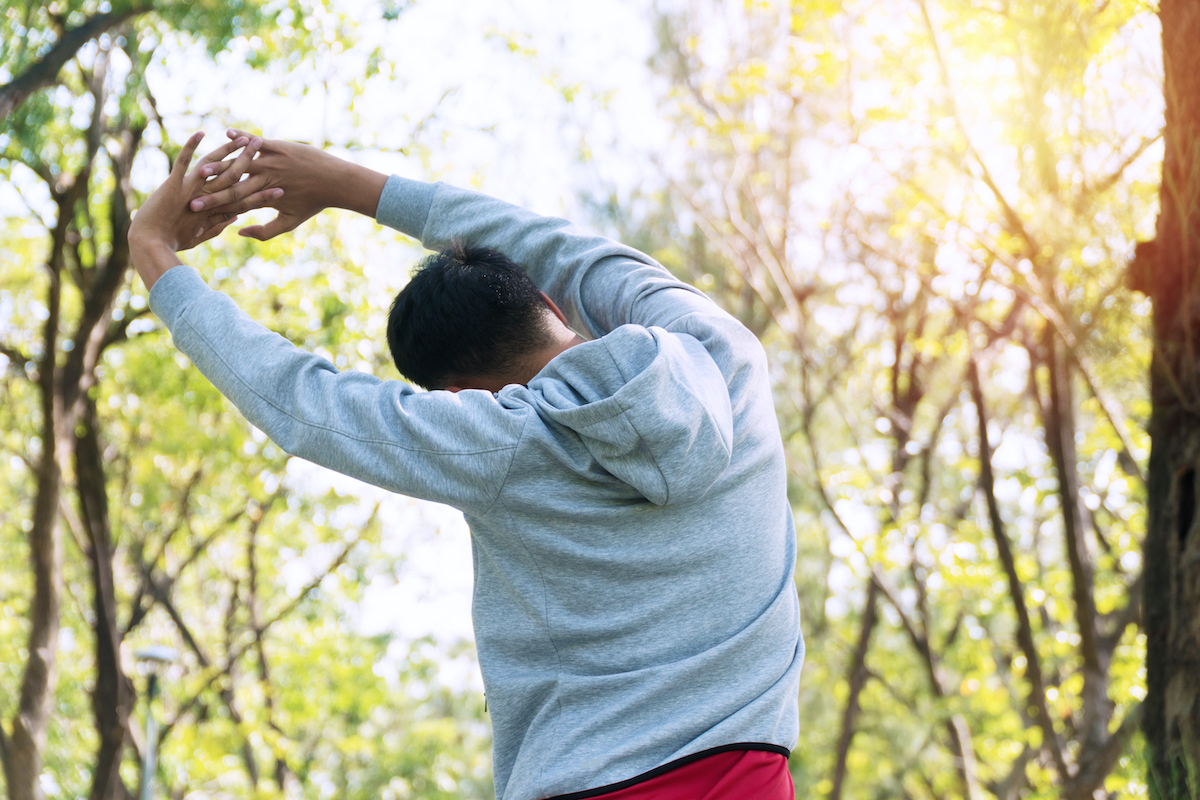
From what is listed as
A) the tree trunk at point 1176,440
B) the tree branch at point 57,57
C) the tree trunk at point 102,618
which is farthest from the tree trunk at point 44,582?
the tree trunk at point 1176,440

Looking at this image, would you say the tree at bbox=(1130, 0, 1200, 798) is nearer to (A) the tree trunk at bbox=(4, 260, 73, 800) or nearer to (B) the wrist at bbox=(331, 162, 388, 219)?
(B) the wrist at bbox=(331, 162, 388, 219)

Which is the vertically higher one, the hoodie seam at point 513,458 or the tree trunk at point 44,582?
the hoodie seam at point 513,458

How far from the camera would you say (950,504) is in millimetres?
10648

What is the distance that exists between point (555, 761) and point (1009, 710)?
961 centimetres

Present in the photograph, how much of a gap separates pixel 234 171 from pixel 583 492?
2.71 feet

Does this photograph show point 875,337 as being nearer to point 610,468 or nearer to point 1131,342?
point 1131,342

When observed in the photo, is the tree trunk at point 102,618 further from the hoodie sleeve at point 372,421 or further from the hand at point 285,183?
the hoodie sleeve at point 372,421

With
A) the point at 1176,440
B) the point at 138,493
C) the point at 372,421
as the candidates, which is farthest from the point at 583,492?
the point at 138,493

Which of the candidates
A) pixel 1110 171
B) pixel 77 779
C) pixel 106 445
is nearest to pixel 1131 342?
pixel 1110 171

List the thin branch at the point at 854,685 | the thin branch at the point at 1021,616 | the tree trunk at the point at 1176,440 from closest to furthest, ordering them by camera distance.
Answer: the tree trunk at the point at 1176,440, the thin branch at the point at 1021,616, the thin branch at the point at 854,685

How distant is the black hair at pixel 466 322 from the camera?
1.27 meters

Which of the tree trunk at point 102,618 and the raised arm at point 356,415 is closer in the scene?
the raised arm at point 356,415

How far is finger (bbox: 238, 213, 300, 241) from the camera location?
155 centimetres

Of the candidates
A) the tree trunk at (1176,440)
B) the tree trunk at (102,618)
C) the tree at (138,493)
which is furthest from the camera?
the tree trunk at (102,618)
